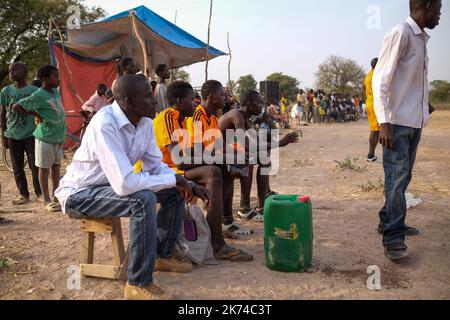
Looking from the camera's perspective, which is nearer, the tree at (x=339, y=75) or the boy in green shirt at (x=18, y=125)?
the boy in green shirt at (x=18, y=125)

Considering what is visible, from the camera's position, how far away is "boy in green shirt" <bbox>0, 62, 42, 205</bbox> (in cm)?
529

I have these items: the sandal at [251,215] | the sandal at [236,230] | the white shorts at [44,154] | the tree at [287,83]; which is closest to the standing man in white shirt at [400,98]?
the sandal at [236,230]

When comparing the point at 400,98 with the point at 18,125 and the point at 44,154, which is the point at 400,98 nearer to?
the point at 44,154

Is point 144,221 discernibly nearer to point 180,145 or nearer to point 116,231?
point 116,231

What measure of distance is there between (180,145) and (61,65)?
7531mm

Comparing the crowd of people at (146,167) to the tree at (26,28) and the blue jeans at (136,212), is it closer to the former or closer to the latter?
the blue jeans at (136,212)

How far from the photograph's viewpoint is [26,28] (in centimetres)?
2108

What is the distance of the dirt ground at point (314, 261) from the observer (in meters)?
Answer: 2.73

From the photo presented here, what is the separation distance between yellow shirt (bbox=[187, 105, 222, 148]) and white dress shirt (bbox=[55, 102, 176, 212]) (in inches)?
21.9

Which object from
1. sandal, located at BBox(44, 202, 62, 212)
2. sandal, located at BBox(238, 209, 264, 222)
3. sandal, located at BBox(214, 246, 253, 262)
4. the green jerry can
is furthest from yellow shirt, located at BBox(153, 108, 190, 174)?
sandal, located at BBox(44, 202, 62, 212)

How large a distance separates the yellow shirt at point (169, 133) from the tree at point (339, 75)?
164 ft

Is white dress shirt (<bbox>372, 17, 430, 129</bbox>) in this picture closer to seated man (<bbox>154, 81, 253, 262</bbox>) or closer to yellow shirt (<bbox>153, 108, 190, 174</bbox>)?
seated man (<bbox>154, 81, 253, 262</bbox>)

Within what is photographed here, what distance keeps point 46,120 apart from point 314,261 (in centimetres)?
362

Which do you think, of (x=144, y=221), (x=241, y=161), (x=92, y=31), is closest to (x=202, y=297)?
(x=144, y=221)
